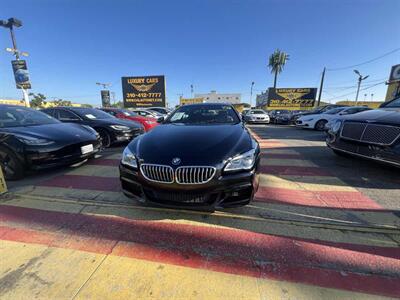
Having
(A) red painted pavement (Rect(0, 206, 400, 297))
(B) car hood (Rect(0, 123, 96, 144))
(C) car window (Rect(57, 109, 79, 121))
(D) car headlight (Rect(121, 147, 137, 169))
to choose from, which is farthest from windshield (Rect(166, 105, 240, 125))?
(C) car window (Rect(57, 109, 79, 121))

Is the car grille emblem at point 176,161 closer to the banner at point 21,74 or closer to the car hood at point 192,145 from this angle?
the car hood at point 192,145

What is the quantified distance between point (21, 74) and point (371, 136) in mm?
18307

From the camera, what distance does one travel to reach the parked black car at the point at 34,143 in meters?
3.55

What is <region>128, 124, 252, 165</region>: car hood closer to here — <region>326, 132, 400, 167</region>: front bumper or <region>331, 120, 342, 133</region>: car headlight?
<region>326, 132, 400, 167</region>: front bumper

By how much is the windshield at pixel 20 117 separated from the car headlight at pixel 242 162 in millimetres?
4392

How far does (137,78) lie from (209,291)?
31.5 metres

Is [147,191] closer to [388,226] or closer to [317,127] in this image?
[388,226]

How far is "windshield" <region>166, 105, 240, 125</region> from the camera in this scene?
3480 millimetres

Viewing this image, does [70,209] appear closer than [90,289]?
No

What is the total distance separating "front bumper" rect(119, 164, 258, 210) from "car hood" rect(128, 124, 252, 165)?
8.8 inches

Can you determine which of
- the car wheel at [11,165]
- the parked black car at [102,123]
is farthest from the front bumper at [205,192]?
the parked black car at [102,123]

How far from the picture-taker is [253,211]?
2.61 metres

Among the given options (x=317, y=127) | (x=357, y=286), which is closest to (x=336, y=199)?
(x=357, y=286)

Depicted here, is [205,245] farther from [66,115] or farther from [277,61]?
[277,61]
